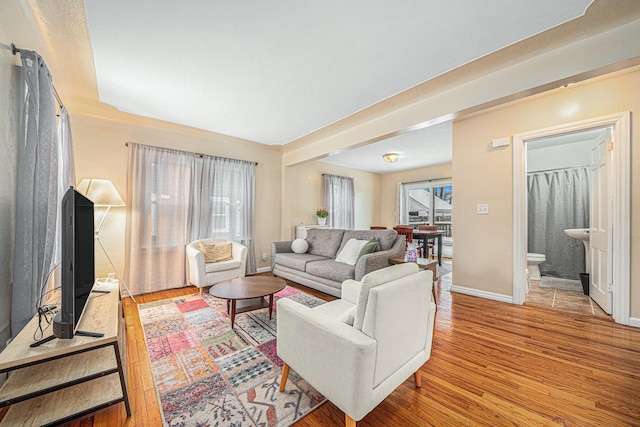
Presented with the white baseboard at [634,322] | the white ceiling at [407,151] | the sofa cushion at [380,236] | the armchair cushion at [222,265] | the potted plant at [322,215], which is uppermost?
the white ceiling at [407,151]

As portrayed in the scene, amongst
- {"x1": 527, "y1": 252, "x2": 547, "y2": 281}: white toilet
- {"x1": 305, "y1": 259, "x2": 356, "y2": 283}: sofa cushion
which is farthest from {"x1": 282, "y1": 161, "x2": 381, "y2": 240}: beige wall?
{"x1": 527, "y1": 252, "x2": 547, "y2": 281}: white toilet

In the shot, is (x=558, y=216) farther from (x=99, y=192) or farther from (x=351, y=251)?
(x=99, y=192)

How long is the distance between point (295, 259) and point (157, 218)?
218 cm

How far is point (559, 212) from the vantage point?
4.32 meters

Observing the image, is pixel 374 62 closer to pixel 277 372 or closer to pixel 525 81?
pixel 525 81

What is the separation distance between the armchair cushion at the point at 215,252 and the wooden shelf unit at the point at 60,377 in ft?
6.68

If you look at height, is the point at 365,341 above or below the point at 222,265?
above

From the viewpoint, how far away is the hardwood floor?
1353 millimetres

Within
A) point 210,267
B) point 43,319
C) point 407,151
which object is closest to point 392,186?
point 407,151

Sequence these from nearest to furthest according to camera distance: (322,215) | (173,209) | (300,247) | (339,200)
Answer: (173,209)
(300,247)
(322,215)
(339,200)

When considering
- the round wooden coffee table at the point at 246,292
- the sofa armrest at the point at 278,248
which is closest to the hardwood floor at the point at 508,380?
the round wooden coffee table at the point at 246,292

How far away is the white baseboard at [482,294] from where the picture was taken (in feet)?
10.1

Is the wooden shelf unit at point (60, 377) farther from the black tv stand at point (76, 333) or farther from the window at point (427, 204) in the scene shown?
the window at point (427, 204)

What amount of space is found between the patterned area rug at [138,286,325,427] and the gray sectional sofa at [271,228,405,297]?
0.90m
